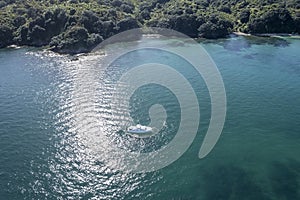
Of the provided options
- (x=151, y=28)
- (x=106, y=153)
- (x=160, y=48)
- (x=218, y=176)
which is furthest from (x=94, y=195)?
(x=151, y=28)

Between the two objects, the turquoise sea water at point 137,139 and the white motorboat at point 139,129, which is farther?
the white motorboat at point 139,129

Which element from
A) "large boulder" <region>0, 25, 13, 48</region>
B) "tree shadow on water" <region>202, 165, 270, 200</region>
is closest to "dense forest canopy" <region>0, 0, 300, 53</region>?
"large boulder" <region>0, 25, 13, 48</region>

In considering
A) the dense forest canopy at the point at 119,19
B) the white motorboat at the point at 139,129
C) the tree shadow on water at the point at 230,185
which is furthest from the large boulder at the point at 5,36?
the tree shadow on water at the point at 230,185

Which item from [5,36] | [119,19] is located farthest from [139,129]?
[5,36]

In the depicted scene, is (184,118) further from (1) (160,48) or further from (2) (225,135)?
(1) (160,48)

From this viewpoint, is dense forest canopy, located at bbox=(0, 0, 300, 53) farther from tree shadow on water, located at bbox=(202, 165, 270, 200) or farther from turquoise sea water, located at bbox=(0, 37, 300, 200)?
tree shadow on water, located at bbox=(202, 165, 270, 200)

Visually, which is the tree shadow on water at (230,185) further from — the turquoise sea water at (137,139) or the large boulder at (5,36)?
the large boulder at (5,36)
